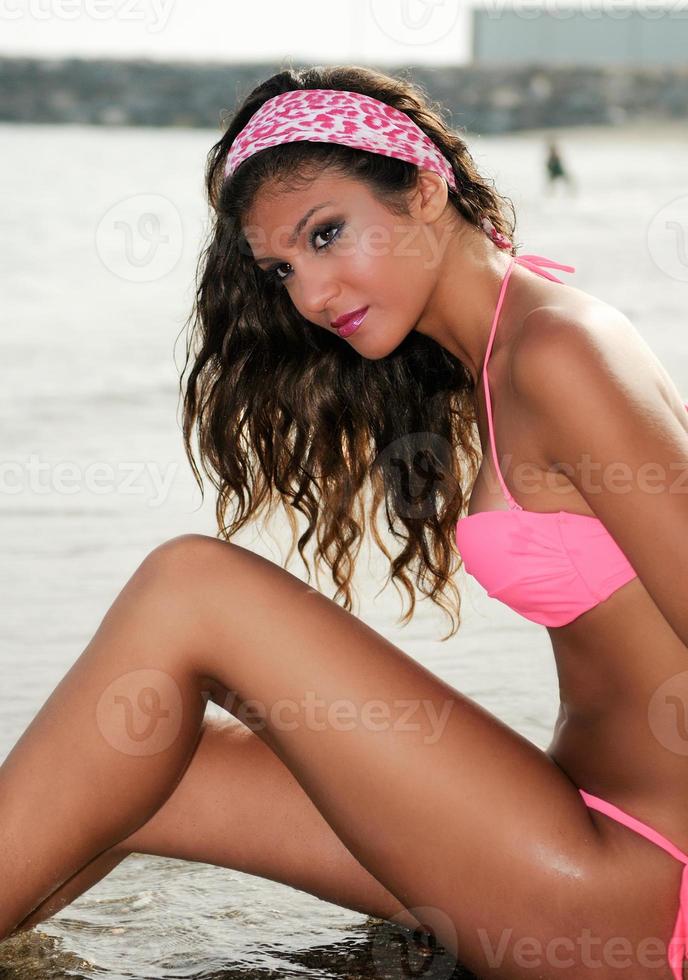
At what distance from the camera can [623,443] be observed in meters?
1.57

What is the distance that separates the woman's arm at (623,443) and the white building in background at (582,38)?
43.8 m

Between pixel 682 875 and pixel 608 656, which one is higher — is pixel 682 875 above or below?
below

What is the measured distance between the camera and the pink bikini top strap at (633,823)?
164cm

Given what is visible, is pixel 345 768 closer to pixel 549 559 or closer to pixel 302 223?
pixel 549 559

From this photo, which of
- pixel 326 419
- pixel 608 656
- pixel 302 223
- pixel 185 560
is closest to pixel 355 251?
pixel 302 223

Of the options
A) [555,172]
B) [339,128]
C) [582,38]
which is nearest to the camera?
[339,128]

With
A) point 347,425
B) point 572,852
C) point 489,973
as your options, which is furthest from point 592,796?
point 347,425

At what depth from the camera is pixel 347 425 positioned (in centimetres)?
230

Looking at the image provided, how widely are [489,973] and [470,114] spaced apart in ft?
124

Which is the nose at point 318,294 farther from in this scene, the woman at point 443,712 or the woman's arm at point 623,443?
the woman's arm at point 623,443

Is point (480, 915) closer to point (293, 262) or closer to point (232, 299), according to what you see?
point (293, 262)

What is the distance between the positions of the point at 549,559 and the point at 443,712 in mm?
229

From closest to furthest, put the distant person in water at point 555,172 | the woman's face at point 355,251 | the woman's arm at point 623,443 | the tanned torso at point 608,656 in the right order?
the woman's arm at point 623,443, the tanned torso at point 608,656, the woman's face at point 355,251, the distant person in water at point 555,172

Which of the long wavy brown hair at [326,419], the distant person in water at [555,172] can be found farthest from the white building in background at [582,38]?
the long wavy brown hair at [326,419]
